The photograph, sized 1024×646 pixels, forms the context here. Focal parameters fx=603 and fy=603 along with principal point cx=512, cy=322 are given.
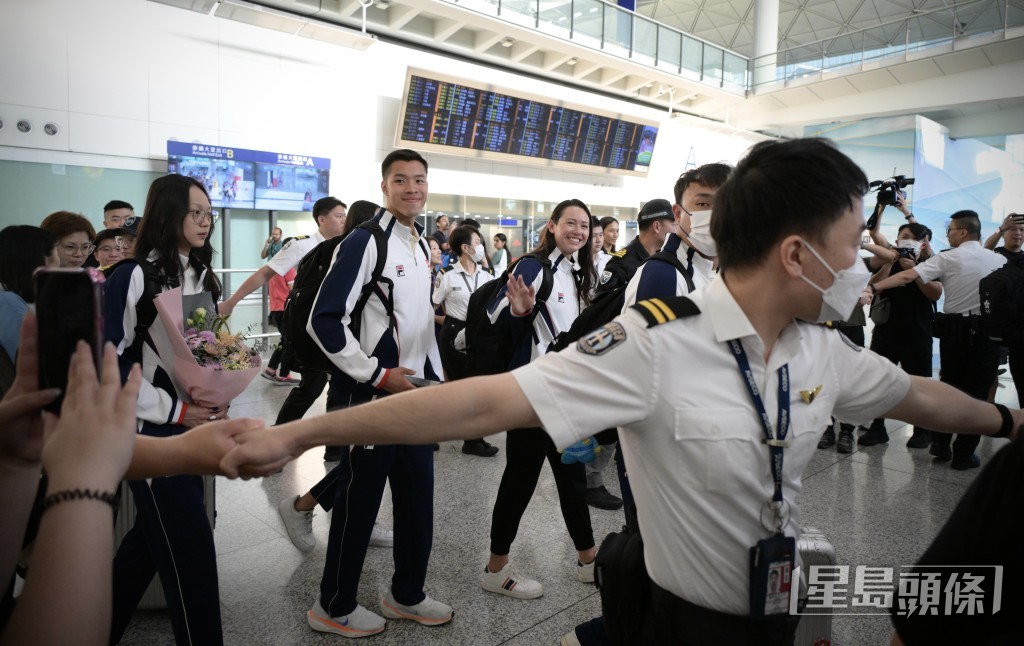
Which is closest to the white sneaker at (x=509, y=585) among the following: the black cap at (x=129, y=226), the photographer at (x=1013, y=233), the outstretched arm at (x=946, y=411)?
the outstretched arm at (x=946, y=411)

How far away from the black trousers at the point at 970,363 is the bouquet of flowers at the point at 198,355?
4.81 meters

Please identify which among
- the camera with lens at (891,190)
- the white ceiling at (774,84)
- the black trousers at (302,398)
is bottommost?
the black trousers at (302,398)

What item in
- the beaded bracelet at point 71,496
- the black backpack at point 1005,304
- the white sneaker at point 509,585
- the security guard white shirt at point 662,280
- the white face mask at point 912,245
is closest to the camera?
the beaded bracelet at point 71,496

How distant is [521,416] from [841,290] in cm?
66

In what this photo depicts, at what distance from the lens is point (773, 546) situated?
1.12 metres

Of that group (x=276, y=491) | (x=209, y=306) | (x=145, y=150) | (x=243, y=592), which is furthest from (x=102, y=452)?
(x=145, y=150)

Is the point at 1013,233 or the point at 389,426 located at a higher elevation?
the point at 1013,233

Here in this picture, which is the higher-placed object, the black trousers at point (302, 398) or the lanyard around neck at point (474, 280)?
the lanyard around neck at point (474, 280)

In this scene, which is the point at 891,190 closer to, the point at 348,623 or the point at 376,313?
the point at 376,313

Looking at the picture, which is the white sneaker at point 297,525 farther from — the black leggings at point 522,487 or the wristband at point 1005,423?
the wristband at point 1005,423


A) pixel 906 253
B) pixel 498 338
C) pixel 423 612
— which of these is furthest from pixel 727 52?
pixel 423 612

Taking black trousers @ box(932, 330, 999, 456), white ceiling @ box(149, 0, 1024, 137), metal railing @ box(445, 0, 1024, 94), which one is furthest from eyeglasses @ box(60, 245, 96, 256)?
metal railing @ box(445, 0, 1024, 94)

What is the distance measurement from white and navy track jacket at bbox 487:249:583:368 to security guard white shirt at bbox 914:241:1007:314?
3.36 meters

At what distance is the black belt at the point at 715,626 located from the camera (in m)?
1.14
